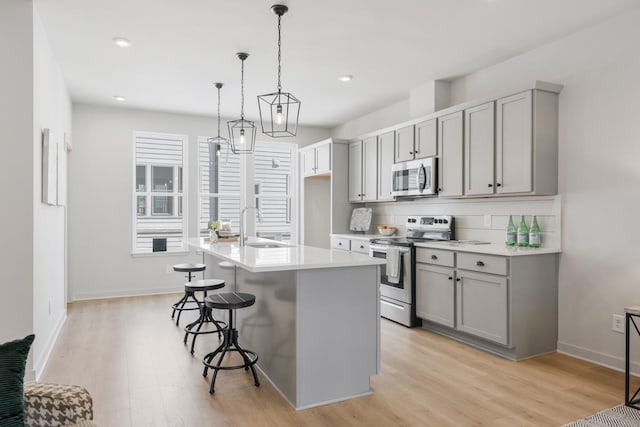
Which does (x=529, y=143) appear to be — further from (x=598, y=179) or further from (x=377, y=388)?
(x=377, y=388)

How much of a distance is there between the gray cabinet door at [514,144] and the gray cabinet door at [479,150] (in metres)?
0.07

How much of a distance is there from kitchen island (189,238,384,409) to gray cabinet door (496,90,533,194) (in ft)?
5.33

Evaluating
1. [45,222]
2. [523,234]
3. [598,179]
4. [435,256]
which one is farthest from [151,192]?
[598,179]

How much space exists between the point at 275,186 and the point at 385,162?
241 centimetres

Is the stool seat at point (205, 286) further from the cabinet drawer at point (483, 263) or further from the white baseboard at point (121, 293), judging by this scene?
the white baseboard at point (121, 293)

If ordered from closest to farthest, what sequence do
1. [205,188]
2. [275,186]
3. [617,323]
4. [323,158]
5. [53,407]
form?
[53,407]
[617,323]
[323,158]
[205,188]
[275,186]

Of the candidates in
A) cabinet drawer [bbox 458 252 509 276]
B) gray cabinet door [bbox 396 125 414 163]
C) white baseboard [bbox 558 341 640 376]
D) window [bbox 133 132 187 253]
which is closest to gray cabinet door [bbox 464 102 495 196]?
cabinet drawer [bbox 458 252 509 276]

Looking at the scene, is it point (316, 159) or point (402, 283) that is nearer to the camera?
point (402, 283)

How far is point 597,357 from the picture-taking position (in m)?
3.33

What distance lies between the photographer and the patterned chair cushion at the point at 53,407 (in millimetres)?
1392

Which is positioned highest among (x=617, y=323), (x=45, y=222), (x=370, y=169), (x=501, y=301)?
(x=370, y=169)

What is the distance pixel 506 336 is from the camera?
11.1ft

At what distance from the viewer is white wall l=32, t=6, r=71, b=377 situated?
307 cm

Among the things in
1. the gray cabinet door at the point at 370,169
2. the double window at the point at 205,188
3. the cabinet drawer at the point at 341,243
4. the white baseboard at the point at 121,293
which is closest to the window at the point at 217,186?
the double window at the point at 205,188
